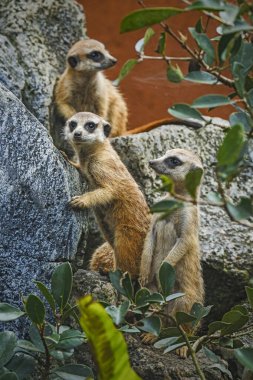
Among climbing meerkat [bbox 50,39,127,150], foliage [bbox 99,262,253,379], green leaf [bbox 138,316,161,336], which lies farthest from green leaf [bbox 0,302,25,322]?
climbing meerkat [bbox 50,39,127,150]

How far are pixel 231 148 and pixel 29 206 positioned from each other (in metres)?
1.56

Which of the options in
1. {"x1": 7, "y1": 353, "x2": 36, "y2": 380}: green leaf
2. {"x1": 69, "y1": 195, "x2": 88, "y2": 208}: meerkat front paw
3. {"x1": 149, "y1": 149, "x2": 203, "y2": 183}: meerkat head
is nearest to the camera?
{"x1": 7, "y1": 353, "x2": 36, "y2": 380}: green leaf

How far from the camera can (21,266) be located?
3146 mm

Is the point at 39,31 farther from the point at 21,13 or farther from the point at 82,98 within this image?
the point at 82,98

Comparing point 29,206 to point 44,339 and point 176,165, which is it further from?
point 176,165

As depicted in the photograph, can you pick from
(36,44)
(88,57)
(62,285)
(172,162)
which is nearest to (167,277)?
(62,285)

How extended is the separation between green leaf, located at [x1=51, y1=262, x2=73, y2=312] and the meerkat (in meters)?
1.06

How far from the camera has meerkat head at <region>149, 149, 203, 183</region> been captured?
148 inches

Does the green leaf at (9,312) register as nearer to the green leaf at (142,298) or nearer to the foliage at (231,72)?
the green leaf at (142,298)

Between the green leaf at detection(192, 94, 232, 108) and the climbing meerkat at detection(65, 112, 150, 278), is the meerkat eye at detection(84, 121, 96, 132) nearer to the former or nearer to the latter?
the climbing meerkat at detection(65, 112, 150, 278)

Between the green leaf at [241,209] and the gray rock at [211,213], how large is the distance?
6.55 ft

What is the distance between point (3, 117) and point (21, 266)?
0.62 meters

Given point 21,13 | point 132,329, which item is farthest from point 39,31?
point 132,329

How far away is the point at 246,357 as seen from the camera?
230 centimetres
